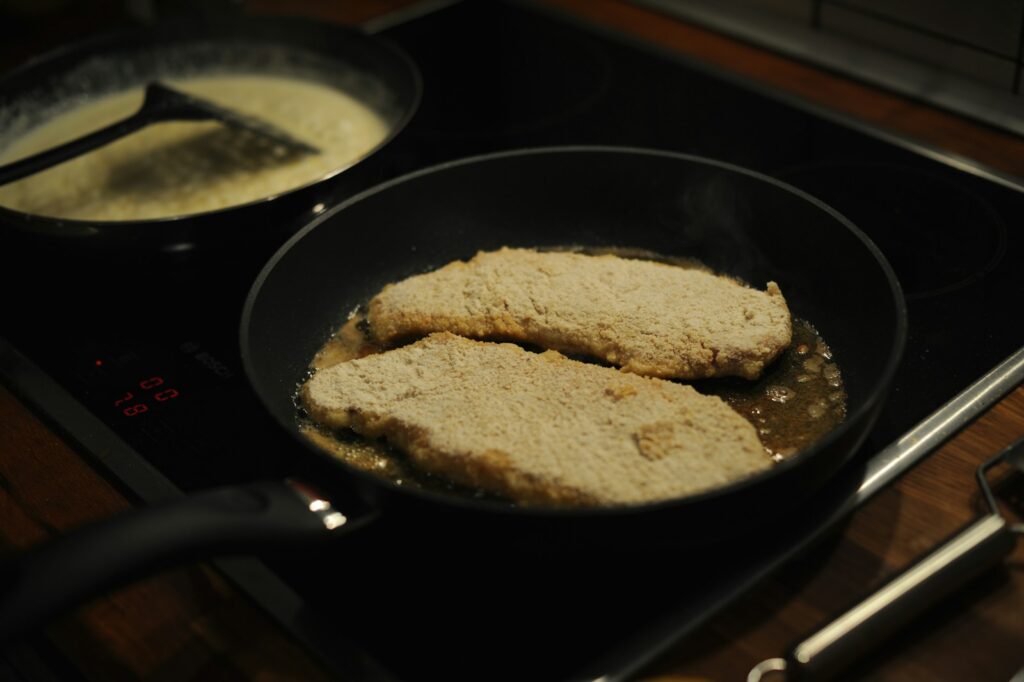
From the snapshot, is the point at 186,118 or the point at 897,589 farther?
the point at 186,118

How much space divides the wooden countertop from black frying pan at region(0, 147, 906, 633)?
70 millimetres

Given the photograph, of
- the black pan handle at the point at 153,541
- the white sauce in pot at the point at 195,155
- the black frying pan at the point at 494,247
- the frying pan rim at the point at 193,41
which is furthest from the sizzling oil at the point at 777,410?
the white sauce in pot at the point at 195,155

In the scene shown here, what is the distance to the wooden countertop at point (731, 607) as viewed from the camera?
0.66m

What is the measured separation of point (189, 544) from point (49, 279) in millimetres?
713

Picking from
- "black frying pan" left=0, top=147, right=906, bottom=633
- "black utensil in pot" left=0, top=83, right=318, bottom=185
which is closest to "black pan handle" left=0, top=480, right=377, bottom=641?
"black frying pan" left=0, top=147, right=906, bottom=633

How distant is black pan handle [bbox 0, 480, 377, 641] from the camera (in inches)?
21.4

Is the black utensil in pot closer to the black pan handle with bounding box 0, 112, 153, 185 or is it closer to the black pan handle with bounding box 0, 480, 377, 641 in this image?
the black pan handle with bounding box 0, 112, 153, 185

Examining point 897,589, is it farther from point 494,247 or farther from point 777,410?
point 494,247

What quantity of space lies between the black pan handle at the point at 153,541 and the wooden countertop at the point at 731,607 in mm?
Answer: 120

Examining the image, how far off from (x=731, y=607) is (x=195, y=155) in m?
0.95

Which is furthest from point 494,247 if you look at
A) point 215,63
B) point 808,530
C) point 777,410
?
point 215,63

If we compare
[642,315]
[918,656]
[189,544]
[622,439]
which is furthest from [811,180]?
[189,544]

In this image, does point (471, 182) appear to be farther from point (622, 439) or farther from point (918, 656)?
point (918, 656)

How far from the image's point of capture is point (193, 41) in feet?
4.86
